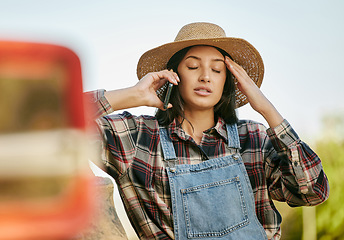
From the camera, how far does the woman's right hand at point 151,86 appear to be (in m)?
1.45

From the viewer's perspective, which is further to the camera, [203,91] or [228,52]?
[228,52]

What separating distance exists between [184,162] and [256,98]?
38 cm

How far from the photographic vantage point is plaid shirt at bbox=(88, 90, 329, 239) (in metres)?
1.43

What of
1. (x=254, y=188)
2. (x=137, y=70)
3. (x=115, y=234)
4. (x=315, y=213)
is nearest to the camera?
(x=115, y=234)

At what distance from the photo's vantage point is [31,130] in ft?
0.71

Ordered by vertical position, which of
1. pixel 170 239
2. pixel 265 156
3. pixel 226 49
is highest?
pixel 226 49

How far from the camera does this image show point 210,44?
1585 mm

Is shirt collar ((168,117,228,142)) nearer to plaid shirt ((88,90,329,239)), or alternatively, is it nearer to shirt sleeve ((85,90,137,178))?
plaid shirt ((88,90,329,239))

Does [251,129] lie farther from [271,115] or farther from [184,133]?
[184,133]

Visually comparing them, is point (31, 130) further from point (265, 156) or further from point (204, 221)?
point (265, 156)

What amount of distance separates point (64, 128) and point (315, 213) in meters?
3.66

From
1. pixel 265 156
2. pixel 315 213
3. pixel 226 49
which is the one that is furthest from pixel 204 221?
pixel 315 213

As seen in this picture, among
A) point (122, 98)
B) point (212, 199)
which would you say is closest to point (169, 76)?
point (122, 98)

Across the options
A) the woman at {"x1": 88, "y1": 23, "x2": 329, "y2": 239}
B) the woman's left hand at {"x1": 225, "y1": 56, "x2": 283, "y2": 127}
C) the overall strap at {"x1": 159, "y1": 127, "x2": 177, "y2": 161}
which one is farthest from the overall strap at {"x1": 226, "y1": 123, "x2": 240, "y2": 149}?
the overall strap at {"x1": 159, "y1": 127, "x2": 177, "y2": 161}
